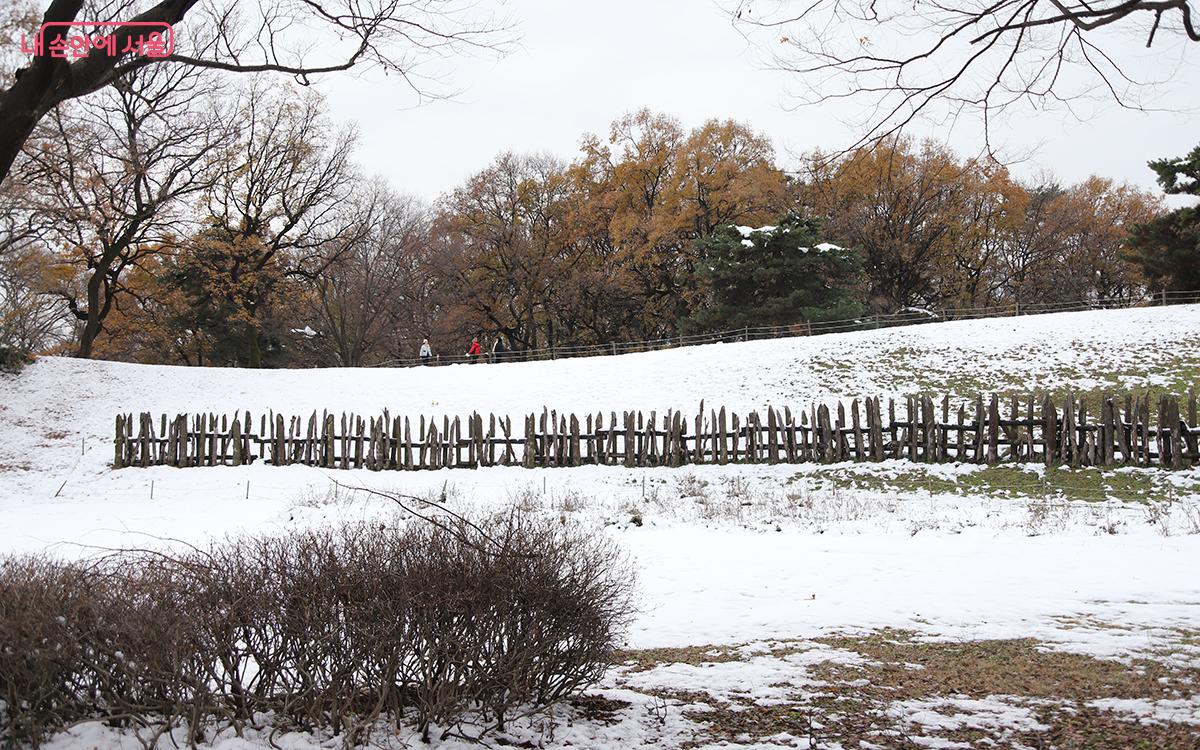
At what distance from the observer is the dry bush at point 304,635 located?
376 cm

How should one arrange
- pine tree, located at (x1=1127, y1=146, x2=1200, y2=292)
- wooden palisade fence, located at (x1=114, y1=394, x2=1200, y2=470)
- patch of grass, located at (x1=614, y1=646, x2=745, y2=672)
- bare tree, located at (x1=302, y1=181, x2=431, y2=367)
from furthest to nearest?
1. bare tree, located at (x1=302, y1=181, x2=431, y2=367)
2. pine tree, located at (x1=1127, y1=146, x2=1200, y2=292)
3. wooden palisade fence, located at (x1=114, y1=394, x2=1200, y2=470)
4. patch of grass, located at (x1=614, y1=646, x2=745, y2=672)

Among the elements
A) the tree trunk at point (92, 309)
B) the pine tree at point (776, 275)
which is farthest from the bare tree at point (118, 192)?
the pine tree at point (776, 275)

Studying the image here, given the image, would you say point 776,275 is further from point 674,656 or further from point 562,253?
point 674,656

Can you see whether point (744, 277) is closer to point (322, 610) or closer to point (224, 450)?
point (224, 450)

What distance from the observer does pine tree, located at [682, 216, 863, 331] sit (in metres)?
34.7

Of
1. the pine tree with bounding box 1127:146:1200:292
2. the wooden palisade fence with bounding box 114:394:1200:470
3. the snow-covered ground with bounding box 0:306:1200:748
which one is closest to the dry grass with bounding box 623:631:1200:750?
the snow-covered ground with bounding box 0:306:1200:748

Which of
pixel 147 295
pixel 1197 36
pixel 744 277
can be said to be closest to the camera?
pixel 1197 36

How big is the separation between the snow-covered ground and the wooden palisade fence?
0.55 meters

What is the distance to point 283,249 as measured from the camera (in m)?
39.2

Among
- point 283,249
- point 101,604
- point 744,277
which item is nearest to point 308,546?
point 101,604

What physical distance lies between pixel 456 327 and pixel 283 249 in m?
9.21

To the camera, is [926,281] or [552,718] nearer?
[552,718]

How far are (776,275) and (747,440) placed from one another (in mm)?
18272

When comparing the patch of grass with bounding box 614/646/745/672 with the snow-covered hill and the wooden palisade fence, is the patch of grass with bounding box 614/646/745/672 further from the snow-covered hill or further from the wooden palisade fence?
the wooden palisade fence
